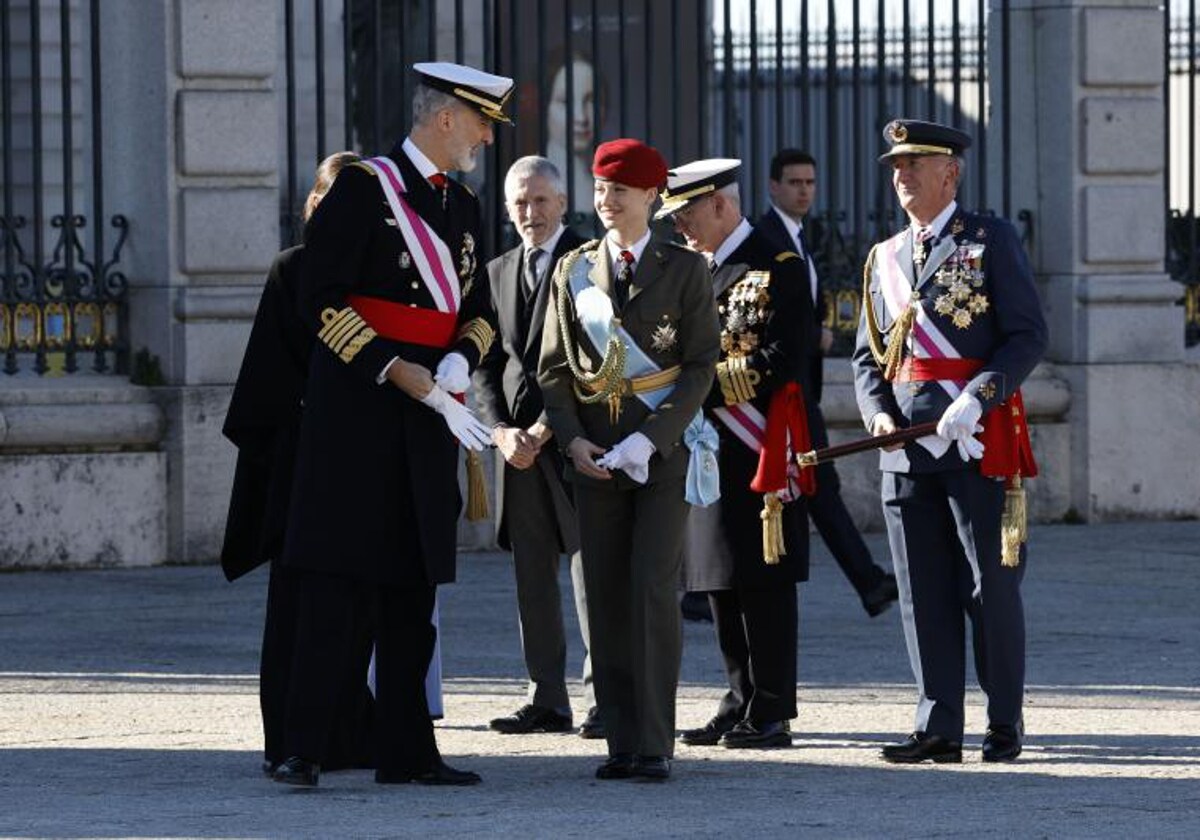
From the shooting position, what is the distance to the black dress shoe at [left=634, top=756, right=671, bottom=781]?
23.7 ft

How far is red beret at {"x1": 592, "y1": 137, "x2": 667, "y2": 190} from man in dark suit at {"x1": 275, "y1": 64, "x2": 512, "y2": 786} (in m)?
0.31

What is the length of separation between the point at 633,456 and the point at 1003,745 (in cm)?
123

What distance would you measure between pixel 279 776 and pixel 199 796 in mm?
207

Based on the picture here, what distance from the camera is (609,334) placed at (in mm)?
7367

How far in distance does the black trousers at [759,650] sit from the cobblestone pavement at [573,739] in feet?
0.51

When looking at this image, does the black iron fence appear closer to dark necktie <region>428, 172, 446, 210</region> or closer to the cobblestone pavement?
the cobblestone pavement

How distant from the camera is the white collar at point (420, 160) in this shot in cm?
723

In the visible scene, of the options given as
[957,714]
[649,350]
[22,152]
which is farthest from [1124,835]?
[22,152]

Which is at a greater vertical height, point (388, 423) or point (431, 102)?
point (431, 102)

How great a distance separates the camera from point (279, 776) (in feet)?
23.3

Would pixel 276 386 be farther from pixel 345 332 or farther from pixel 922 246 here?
pixel 922 246

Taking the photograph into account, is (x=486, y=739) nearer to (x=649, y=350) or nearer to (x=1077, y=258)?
(x=649, y=350)

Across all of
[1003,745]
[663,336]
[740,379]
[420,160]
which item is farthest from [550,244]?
[1003,745]

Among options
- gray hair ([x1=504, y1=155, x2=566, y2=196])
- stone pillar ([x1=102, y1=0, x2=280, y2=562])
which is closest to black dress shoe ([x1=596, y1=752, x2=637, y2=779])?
gray hair ([x1=504, y1=155, x2=566, y2=196])
